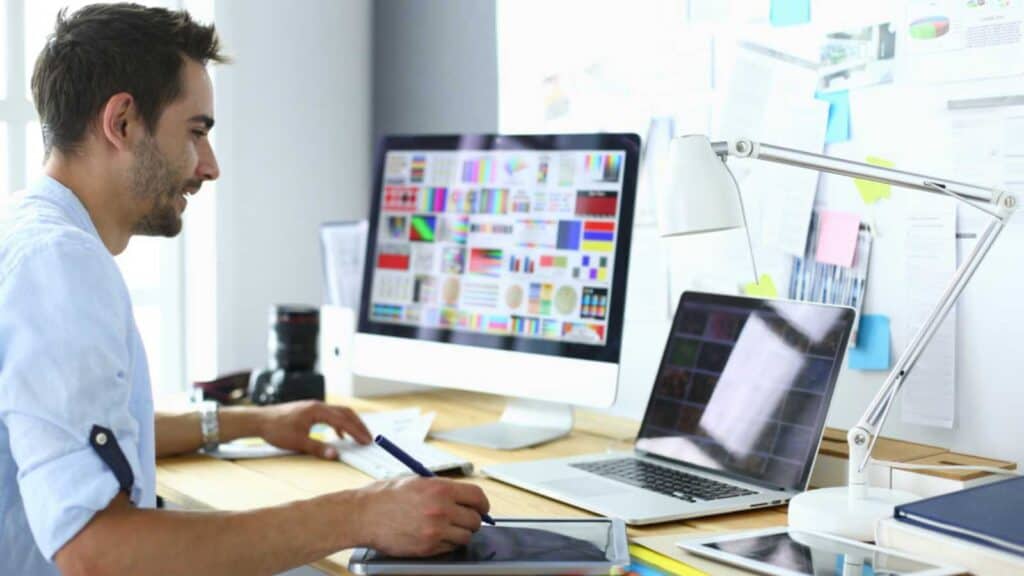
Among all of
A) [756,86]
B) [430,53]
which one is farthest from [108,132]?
[430,53]

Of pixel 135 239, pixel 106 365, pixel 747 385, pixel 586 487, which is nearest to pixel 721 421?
pixel 747 385

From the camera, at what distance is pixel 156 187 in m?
1.47

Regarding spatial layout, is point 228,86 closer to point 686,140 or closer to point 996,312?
point 686,140

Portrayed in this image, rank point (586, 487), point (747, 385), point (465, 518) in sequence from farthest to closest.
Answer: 1. point (747, 385)
2. point (586, 487)
3. point (465, 518)

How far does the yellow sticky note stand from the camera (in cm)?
169

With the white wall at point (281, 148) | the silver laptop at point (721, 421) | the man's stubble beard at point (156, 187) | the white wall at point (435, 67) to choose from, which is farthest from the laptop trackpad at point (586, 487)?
the white wall at point (281, 148)

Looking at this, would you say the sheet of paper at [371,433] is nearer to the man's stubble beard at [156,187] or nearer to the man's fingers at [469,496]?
the man's stubble beard at [156,187]

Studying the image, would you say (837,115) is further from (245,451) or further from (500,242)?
(245,451)

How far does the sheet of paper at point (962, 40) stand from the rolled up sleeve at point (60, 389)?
1.11 metres

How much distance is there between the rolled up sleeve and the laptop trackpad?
56 centimetres

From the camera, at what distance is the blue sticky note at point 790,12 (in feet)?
5.88

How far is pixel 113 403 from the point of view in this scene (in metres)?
1.17

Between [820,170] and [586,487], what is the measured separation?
0.52m

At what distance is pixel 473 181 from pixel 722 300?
48cm
